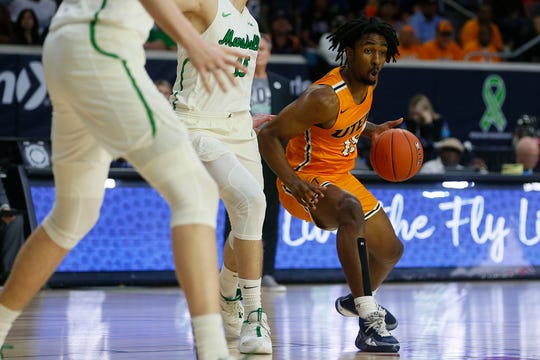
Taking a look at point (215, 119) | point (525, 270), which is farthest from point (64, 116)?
point (525, 270)

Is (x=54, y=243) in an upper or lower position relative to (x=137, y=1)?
lower

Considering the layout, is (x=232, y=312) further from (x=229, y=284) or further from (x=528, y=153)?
(x=528, y=153)

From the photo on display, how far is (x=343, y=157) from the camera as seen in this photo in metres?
→ 6.31

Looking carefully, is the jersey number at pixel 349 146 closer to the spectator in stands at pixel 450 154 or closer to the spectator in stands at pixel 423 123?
the spectator in stands at pixel 450 154

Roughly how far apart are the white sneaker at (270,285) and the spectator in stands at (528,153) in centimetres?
339

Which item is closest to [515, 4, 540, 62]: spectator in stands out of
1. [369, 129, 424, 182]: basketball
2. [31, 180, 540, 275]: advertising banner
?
[31, 180, 540, 275]: advertising banner

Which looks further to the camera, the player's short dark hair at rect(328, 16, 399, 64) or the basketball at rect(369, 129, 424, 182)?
the basketball at rect(369, 129, 424, 182)

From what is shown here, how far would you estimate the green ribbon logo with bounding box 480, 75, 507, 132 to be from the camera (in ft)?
48.1

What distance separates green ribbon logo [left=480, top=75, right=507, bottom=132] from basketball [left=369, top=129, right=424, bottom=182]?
8401mm

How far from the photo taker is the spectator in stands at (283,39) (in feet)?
46.9

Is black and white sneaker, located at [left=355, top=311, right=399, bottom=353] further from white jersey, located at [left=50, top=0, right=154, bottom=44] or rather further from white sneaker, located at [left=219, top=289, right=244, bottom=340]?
white jersey, located at [left=50, top=0, right=154, bottom=44]

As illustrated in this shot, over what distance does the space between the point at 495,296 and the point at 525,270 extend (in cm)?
206

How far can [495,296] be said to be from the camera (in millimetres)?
9047

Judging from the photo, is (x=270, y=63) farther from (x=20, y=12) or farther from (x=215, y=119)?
(x=215, y=119)
